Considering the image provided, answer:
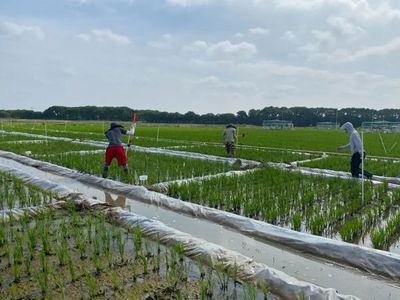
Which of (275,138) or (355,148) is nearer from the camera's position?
(355,148)

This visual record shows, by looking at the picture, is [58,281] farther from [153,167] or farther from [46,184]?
[153,167]

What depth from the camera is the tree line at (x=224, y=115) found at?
2704 inches

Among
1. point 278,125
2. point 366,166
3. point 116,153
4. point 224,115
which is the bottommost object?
point 366,166

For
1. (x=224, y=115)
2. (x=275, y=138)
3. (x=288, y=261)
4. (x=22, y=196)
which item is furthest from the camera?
(x=224, y=115)

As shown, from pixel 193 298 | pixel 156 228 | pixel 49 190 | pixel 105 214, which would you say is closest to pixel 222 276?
pixel 193 298

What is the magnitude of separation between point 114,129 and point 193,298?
5.45 m

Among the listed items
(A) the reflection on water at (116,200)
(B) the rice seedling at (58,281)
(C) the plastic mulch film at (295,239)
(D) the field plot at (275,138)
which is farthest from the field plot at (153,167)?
(B) the rice seedling at (58,281)

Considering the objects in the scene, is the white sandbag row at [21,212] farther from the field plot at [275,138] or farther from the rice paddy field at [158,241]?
the field plot at [275,138]

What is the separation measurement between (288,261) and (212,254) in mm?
788

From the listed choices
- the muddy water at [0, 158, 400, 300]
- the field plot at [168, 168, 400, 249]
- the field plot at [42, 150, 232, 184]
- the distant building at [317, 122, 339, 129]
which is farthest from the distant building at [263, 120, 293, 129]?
the muddy water at [0, 158, 400, 300]

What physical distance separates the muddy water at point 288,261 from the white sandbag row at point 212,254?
0.40m

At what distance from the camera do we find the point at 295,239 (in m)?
3.85

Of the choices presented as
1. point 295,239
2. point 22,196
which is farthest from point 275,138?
point 295,239

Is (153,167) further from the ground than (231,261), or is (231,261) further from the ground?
(153,167)
